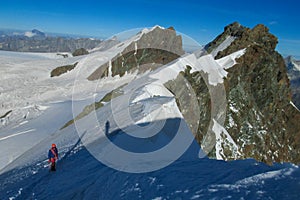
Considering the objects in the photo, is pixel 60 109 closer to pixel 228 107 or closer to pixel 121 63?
pixel 228 107

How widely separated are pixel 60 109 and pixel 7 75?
2551cm

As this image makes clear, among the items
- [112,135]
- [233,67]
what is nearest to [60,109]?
[112,135]

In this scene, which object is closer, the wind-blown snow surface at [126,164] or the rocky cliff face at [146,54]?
the wind-blown snow surface at [126,164]

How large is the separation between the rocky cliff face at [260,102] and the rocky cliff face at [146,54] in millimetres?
12584

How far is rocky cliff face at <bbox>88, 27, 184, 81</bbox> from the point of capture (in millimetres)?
50759

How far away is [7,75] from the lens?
4791 centimetres

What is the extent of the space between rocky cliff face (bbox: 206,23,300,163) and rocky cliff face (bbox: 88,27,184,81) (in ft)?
41.3

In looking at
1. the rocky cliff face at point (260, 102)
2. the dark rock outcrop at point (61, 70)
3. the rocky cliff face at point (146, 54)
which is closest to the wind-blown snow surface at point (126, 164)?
the rocky cliff face at point (260, 102)

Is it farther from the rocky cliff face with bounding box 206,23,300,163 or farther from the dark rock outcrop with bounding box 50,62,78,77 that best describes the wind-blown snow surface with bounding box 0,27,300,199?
the dark rock outcrop with bounding box 50,62,78,77

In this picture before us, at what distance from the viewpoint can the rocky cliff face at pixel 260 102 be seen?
34.3 metres

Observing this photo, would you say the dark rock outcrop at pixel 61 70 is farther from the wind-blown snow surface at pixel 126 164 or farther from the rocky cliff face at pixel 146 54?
the wind-blown snow surface at pixel 126 164

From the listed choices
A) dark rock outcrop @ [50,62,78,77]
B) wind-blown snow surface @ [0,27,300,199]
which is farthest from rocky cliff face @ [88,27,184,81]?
wind-blown snow surface @ [0,27,300,199]

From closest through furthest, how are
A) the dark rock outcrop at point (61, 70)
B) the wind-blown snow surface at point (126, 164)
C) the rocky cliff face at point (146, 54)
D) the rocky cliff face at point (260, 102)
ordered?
the wind-blown snow surface at point (126, 164) → the rocky cliff face at point (260, 102) → the rocky cliff face at point (146, 54) → the dark rock outcrop at point (61, 70)

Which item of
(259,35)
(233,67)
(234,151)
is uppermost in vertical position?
(259,35)
